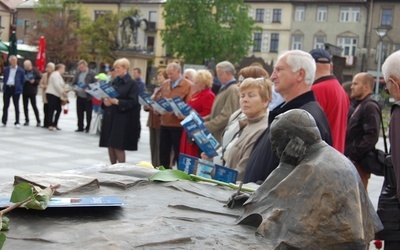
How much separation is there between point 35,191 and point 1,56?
106 ft

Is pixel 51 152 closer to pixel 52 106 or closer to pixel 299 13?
pixel 52 106

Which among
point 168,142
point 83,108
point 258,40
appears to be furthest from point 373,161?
point 258,40

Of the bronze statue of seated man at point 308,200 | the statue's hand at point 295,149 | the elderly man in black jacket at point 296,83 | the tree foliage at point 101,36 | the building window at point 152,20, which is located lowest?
the bronze statue of seated man at point 308,200

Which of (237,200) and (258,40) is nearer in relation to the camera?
(237,200)

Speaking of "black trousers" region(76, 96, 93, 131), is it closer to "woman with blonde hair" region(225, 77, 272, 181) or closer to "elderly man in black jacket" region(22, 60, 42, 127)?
"elderly man in black jacket" region(22, 60, 42, 127)

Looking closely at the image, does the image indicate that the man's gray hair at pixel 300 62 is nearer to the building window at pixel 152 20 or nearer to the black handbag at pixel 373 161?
the black handbag at pixel 373 161

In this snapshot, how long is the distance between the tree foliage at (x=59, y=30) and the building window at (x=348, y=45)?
21.6 metres

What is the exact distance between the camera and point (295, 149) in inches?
86.0

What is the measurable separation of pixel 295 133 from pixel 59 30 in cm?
5208

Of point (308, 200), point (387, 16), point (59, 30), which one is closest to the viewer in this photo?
point (308, 200)

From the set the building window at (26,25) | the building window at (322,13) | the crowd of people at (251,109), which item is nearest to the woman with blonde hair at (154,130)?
the crowd of people at (251,109)

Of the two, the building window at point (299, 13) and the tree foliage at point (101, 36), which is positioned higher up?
the building window at point (299, 13)

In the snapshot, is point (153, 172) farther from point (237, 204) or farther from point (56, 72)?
point (56, 72)

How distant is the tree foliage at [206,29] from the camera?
46281mm
